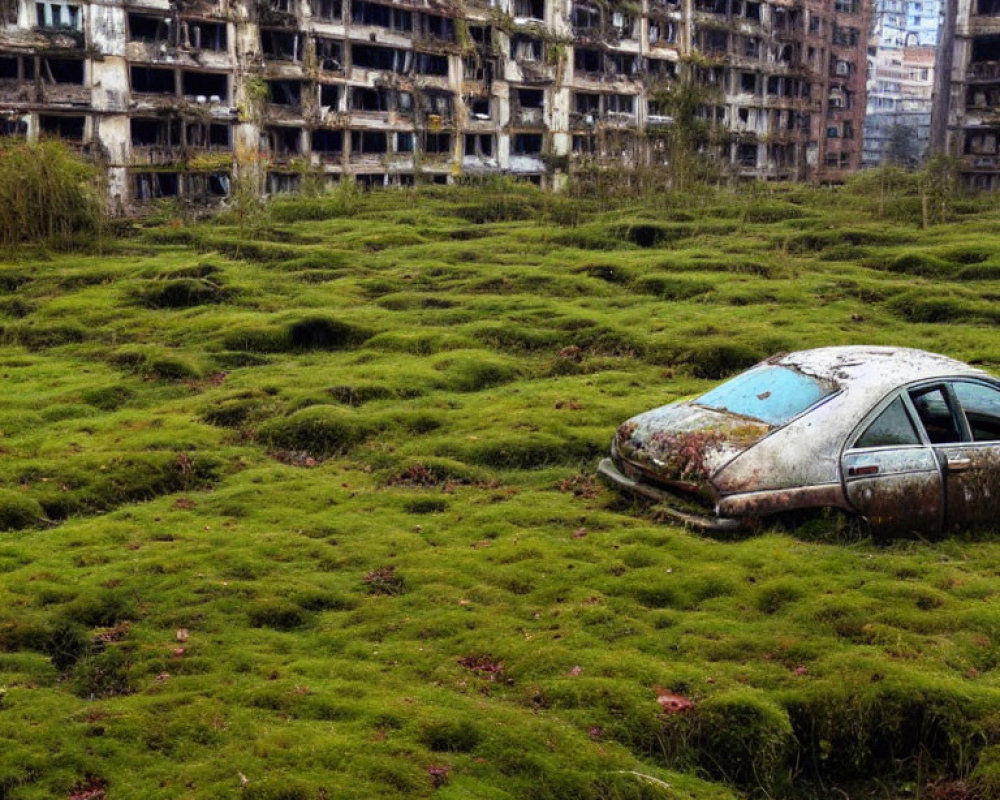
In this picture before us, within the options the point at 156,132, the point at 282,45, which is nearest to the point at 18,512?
the point at 156,132

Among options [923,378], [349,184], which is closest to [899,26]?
[349,184]

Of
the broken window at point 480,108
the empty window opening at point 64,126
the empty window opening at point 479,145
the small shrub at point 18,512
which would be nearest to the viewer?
the small shrub at point 18,512

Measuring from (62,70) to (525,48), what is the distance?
27.7 meters

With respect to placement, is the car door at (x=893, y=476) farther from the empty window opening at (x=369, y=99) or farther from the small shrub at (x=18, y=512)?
the empty window opening at (x=369, y=99)

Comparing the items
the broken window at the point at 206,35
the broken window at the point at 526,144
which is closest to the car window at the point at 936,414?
the broken window at the point at 206,35

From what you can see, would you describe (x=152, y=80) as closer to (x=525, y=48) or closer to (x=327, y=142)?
(x=327, y=142)

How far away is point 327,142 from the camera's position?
57.0 metres

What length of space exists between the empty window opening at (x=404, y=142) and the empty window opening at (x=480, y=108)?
468 cm

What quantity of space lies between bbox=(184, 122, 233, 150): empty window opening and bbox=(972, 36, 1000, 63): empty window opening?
42.3 m

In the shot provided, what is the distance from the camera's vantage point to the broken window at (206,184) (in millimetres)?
51156

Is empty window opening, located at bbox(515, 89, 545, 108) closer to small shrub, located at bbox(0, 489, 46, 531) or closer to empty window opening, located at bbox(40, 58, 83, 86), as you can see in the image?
empty window opening, located at bbox(40, 58, 83, 86)

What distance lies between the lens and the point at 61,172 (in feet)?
89.0

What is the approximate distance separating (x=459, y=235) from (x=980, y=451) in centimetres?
2333

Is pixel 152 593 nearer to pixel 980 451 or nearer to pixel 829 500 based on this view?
pixel 829 500
